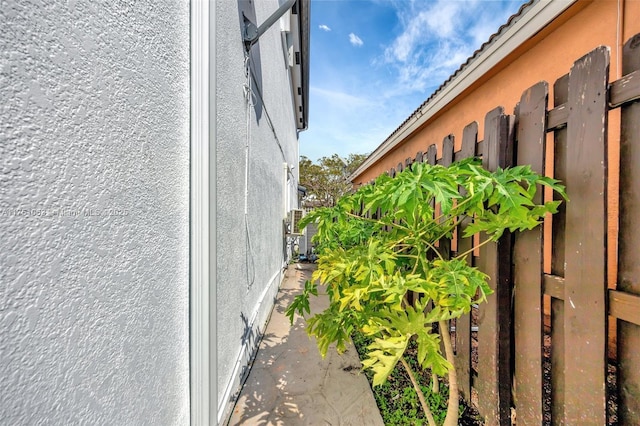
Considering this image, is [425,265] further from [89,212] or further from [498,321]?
[89,212]

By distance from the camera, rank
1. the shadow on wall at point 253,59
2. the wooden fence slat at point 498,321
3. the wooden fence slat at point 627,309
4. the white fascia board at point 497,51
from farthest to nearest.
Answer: the white fascia board at point 497,51, the shadow on wall at point 253,59, the wooden fence slat at point 498,321, the wooden fence slat at point 627,309

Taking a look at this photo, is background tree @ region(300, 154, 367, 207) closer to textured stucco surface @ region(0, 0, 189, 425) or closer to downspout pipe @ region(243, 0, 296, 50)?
downspout pipe @ region(243, 0, 296, 50)

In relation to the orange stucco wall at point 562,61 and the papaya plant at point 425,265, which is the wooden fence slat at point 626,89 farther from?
the orange stucco wall at point 562,61

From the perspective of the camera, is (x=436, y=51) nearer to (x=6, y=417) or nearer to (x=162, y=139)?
(x=162, y=139)

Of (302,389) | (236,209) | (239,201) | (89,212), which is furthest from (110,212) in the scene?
(302,389)

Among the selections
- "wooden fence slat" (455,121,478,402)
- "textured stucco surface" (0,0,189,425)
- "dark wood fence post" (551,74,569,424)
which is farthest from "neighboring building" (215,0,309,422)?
"dark wood fence post" (551,74,569,424)

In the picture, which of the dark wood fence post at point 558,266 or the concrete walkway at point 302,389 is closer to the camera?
the dark wood fence post at point 558,266

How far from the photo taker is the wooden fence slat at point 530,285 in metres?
1.59

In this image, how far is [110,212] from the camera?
104 centimetres

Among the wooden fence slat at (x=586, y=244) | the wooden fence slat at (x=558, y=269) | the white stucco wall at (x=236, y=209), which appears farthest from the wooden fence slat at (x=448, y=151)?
the white stucco wall at (x=236, y=209)

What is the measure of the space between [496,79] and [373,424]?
5102mm

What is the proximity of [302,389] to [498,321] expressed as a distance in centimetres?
A: 200

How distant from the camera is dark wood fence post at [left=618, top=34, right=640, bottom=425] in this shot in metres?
1.18

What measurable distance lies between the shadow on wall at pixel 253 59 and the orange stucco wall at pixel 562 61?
2704mm
